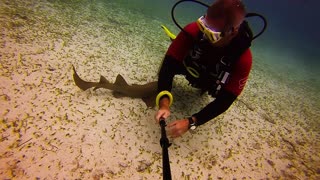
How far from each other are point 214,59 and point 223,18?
30.0 inches

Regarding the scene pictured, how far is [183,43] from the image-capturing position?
308 cm

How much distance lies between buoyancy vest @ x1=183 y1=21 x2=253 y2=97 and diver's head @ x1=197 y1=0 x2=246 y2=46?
364mm

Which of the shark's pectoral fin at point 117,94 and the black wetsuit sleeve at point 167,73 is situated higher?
the black wetsuit sleeve at point 167,73

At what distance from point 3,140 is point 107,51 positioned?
10.7 feet

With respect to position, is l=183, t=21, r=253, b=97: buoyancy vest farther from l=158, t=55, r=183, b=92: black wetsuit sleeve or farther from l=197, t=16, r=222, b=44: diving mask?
l=197, t=16, r=222, b=44: diving mask

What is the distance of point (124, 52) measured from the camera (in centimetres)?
543

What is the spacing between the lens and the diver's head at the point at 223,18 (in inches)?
88.9

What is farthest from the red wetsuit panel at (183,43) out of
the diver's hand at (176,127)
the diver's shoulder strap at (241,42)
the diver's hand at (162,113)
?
the diver's hand at (176,127)

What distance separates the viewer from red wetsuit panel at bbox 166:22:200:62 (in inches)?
119

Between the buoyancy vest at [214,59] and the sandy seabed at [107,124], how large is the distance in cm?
86

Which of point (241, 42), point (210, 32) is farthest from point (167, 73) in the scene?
point (241, 42)

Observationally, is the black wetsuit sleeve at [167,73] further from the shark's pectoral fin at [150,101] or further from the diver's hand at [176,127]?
the diver's hand at [176,127]

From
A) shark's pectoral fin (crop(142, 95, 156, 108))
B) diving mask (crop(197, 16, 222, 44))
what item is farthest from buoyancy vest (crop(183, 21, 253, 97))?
shark's pectoral fin (crop(142, 95, 156, 108))

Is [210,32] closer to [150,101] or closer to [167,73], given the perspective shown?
[167,73]
